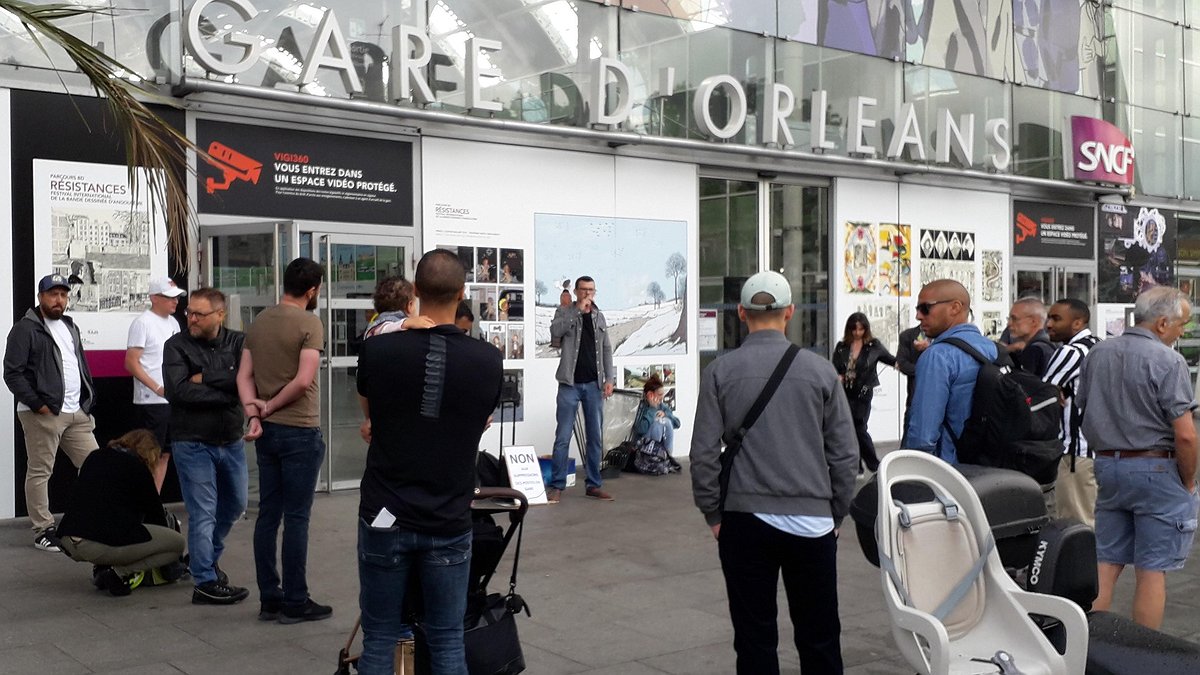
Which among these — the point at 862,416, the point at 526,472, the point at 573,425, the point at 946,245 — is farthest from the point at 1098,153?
the point at 526,472

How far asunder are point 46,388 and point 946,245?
11242mm

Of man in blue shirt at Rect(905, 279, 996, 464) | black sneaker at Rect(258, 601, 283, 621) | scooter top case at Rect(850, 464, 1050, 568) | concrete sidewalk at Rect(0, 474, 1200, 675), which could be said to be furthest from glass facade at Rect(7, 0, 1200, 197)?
scooter top case at Rect(850, 464, 1050, 568)

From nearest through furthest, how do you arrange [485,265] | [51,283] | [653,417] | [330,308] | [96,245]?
[51,283] < [96,245] < [330,308] < [485,265] < [653,417]

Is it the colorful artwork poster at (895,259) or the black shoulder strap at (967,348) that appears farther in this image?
the colorful artwork poster at (895,259)

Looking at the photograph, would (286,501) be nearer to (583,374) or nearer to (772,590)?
(772,590)

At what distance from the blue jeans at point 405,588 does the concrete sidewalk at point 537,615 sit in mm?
1544

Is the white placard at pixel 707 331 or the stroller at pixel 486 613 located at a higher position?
the white placard at pixel 707 331

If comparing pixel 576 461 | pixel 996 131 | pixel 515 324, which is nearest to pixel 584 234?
pixel 515 324

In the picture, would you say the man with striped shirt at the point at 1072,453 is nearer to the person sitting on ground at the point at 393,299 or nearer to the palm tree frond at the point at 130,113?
the person sitting on ground at the point at 393,299

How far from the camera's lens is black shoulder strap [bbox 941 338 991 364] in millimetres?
5465

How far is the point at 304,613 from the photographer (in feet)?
21.0

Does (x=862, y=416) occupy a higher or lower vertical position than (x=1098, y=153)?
lower

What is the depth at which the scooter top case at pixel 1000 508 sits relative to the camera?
14.0ft

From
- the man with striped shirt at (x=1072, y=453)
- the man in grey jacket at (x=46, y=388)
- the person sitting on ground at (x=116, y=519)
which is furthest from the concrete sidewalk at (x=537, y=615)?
the man with striped shirt at (x=1072, y=453)
